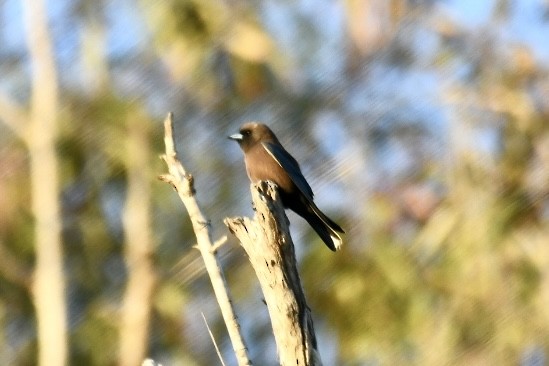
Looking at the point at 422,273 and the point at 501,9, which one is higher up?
the point at 501,9

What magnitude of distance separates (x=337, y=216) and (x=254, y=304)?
2.49ft

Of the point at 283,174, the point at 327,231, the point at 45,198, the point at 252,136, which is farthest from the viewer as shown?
the point at 45,198

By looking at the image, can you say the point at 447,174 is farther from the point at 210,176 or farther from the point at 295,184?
the point at 295,184

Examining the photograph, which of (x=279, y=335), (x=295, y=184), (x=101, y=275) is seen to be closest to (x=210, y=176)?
(x=101, y=275)

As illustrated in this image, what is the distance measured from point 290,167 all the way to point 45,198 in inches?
145

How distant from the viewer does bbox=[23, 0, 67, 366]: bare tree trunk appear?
7887mm

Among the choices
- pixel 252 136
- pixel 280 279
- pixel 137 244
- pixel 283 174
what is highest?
pixel 137 244

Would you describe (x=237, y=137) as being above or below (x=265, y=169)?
above

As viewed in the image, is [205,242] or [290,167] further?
[290,167]

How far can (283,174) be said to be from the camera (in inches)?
188

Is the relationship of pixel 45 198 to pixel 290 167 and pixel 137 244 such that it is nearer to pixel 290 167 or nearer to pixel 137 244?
pixel 137 244

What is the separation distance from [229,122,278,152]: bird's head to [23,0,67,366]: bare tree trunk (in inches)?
116

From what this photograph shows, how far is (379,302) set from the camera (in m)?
7.52

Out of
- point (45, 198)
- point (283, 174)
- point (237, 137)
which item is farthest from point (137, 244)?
point (283, 174)
